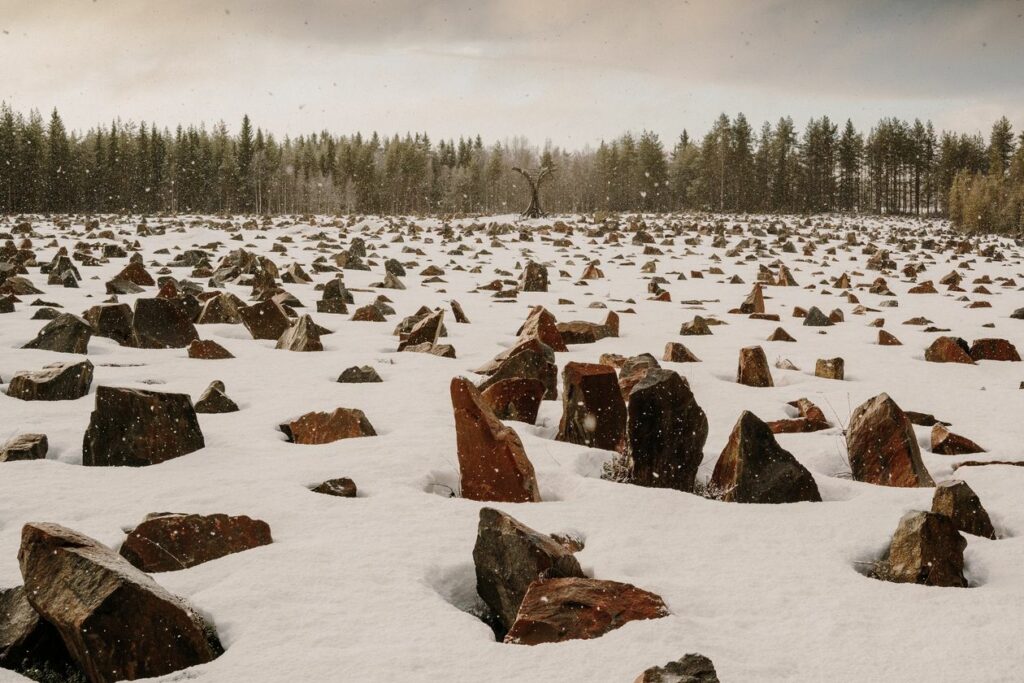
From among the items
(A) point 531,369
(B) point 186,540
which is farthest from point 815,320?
(B) point 186,540

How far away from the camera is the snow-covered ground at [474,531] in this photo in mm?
1950

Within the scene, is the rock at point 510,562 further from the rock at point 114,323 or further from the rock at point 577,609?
the rock at point 114,323

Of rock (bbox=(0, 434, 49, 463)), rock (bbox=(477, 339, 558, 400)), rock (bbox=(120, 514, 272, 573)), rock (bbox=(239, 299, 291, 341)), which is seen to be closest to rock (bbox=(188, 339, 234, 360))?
rock (bbox=(239, 299, 291, 341))

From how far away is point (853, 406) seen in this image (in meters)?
5.02

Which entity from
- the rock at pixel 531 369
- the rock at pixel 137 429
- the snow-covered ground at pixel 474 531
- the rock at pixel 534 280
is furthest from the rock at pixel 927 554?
the rock at pixel 534 280

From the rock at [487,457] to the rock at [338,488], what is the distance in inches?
21.4

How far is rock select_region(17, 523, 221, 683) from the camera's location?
186 centimetres

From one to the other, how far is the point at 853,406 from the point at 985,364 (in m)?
2.52

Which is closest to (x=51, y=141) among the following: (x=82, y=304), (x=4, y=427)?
(x=82, y=304)

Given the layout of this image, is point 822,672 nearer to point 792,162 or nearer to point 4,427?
point 4,427

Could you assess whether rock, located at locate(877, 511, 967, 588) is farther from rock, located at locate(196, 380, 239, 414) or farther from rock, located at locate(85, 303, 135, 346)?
rock, located at locate(85, 303, 135, 346)

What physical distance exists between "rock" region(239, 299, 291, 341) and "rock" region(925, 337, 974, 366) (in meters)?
6.62

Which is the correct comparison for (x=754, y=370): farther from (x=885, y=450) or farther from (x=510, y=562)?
(x=510, y=562)

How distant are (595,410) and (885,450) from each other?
5.15 ft
